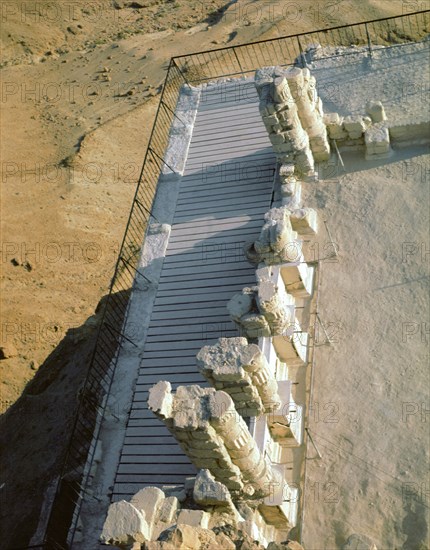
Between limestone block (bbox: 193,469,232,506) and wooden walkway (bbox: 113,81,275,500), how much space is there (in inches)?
90.9

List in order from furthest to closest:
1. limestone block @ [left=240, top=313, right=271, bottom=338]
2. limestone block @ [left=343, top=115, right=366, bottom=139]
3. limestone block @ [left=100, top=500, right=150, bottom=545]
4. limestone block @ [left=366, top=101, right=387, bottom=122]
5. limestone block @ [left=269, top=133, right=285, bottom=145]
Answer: limestone block @ [left=366, top=101, right=387, bottom=122]
limestone block @ [left=343, top=115, right=366, bottom=139]
limestone block @ [left=269, top=133, right=285, bottom=145]
limestone block @ [left=240, top=313, right=271, bottom=338]
limestone block @ [left=100, top=500, right=150, bottom=545]

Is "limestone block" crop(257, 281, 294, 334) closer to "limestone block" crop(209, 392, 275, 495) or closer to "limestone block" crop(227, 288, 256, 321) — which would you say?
"limestone block" crop(227, 288, 256, 321)

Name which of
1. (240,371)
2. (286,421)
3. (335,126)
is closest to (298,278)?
(286,421)

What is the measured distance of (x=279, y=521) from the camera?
11141mm

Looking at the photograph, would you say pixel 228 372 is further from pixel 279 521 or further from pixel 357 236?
pixel 357 236

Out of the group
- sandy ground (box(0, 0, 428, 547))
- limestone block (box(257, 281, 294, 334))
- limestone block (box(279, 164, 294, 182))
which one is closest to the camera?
limestone block (box(257, 281, 294, 334))

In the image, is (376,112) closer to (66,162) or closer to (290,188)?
(290,188)

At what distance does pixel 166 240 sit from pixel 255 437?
20.5 ft

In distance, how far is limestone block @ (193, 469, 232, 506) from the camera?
9695mm

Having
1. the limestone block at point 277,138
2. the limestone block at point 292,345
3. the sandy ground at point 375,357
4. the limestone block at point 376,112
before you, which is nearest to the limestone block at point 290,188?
the sandy ground at point 375,357

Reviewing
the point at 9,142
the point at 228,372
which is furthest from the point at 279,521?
the point at 9,142

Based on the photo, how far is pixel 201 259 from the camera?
15398 millimetres

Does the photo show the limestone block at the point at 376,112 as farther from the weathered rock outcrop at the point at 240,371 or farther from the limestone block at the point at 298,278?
the weathered rock outcrop at the point at 240,371

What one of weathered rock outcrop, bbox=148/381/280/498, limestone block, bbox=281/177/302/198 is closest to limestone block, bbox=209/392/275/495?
weathered rock outcrop, bbox=148/381/280/498
